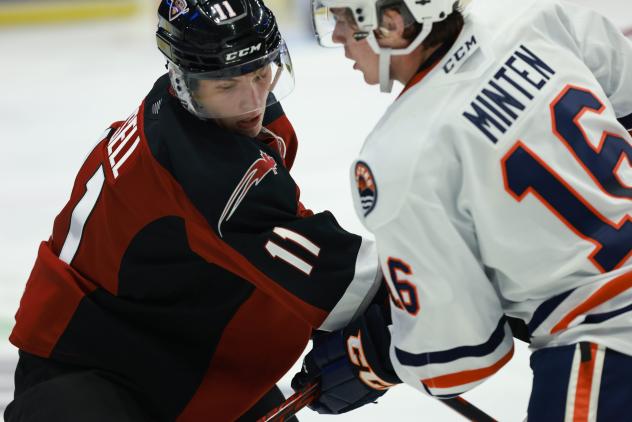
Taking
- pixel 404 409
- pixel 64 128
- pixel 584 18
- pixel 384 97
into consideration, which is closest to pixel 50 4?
pixel 64 128

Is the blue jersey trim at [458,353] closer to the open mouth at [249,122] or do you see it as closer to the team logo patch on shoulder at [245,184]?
the team logo patch on shoulder at [245,184]

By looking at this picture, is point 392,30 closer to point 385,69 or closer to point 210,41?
point 385,69

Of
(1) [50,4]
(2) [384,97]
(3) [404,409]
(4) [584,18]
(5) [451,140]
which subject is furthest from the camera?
(1) [50,4]

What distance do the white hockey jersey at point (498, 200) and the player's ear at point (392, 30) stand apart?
0.22 ft

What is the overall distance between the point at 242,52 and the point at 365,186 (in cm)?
52

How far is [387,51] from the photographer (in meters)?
1.46

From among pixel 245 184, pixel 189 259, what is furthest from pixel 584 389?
pixel 189 259

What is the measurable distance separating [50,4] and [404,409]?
5.25 metres

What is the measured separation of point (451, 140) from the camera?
1372mm

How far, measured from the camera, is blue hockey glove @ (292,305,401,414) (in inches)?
69.9

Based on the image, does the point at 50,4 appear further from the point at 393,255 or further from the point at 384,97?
the point at 393,255

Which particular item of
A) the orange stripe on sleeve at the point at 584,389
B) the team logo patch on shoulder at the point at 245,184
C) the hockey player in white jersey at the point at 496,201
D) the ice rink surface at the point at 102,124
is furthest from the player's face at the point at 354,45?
the ice rink surface at the point at 102,124

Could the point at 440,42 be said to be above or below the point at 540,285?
above

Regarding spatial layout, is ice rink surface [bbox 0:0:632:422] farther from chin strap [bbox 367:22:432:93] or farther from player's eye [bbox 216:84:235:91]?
chin strap [bbox 367:22:432:93]
